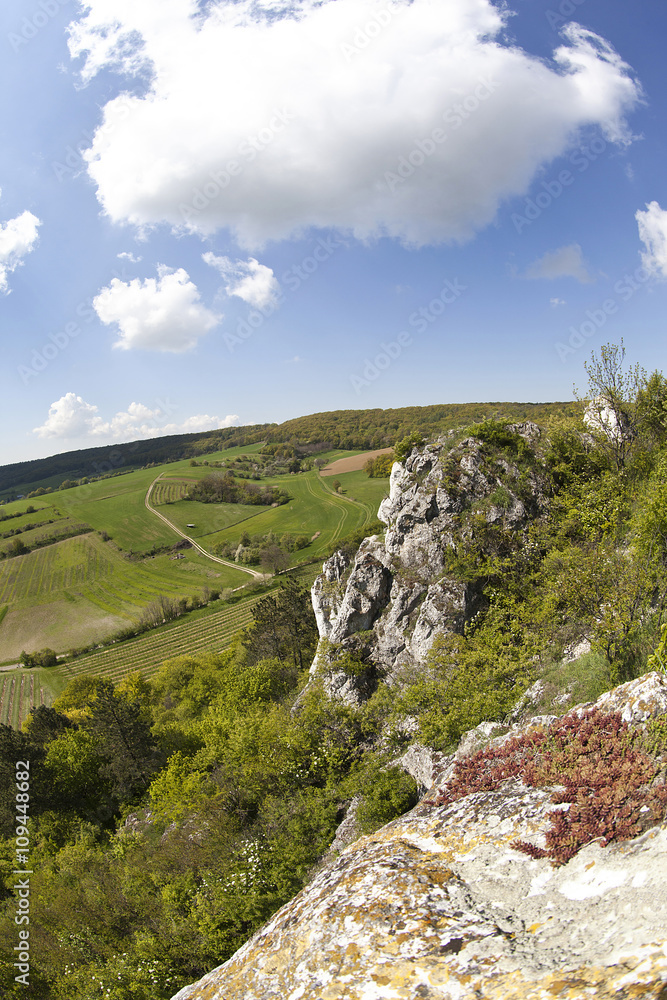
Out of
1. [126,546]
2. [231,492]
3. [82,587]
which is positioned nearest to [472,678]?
[82,587]

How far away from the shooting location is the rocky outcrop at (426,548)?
24.3 meters

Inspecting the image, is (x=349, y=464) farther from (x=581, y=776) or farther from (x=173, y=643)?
(x=581, y=776)

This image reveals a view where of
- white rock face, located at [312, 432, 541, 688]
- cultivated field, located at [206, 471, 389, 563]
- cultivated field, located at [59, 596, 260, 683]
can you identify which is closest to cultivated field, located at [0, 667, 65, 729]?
cultivated field, located at [59, 596, 260, 683]

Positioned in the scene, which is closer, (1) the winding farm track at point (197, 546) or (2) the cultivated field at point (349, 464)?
(1) the winding farm track at point (197, 546)

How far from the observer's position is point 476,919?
6473mm

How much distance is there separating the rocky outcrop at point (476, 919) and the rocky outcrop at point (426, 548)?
1548 centimetres

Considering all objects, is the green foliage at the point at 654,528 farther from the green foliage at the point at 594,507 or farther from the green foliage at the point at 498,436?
the green foliage at the point at 498,436

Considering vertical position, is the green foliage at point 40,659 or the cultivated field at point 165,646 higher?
the green foliage at point 40,659

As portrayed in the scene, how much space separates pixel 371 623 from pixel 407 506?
24.9 feet

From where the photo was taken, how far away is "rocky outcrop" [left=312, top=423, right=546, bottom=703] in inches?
958

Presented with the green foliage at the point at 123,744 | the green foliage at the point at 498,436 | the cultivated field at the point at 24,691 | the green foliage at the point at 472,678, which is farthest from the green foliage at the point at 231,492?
the green foliage at the point at 472,678

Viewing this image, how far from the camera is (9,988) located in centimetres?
2153

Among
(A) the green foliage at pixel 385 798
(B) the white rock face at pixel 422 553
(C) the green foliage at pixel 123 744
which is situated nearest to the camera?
(A) the green foliage at pixel 385 798

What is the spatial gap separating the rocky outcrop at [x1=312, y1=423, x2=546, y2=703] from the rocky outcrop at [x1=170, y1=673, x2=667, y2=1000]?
15481 mm
